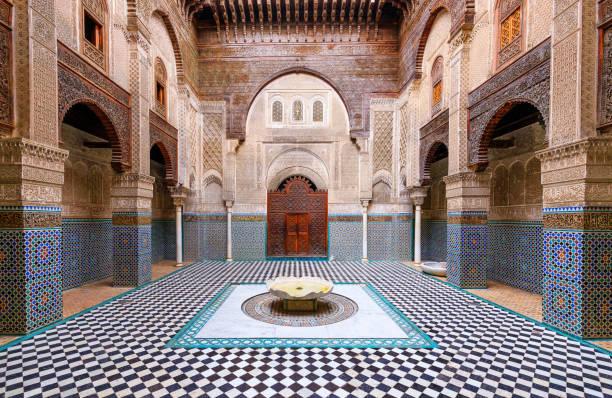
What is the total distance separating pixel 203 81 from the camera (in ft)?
23.9

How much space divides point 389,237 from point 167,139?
5.49 m

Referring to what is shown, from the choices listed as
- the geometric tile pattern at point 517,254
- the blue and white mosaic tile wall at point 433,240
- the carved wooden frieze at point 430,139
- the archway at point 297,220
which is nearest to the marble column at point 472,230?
the geometric tile pattern at point 517,254

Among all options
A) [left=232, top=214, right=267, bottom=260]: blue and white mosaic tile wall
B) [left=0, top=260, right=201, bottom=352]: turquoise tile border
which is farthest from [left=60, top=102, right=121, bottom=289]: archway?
[left=232, top=214, right=267, bottom=260]: blue and white mosaic tile wall

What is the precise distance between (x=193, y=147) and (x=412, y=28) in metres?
5.70

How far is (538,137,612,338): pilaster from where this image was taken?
103 inches

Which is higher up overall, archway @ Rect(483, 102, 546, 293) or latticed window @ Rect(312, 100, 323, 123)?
latticed window @ Rect(312, 100, 323, 123)

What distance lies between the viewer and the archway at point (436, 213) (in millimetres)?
6691

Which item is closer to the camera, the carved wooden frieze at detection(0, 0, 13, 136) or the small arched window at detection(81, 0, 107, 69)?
the carved wooden frieze at detection(0, 0, 13, 136)

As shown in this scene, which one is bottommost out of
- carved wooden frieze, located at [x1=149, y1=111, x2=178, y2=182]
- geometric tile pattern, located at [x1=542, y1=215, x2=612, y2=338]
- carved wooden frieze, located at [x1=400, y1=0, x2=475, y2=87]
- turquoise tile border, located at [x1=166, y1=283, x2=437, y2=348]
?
turquoise tile border, located at [x1=166, y1=283, x2=437, y2=348]

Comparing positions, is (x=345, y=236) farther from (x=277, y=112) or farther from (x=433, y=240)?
(x=277, y=112)

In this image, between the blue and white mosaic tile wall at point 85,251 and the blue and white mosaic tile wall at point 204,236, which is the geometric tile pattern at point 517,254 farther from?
the blue and white mosaic tile wall at point 85,251

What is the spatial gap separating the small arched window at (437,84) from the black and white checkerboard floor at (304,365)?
3.85 meters

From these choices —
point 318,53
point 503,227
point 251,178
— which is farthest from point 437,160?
point 251,178

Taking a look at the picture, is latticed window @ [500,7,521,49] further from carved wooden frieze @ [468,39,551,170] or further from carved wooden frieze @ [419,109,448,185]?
carved wooden frieze @ [419,109,448,185]
